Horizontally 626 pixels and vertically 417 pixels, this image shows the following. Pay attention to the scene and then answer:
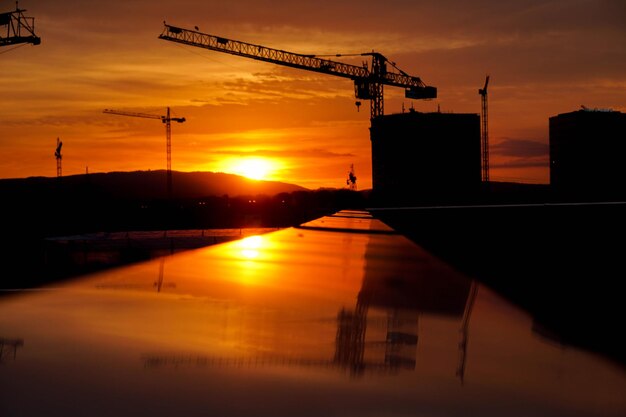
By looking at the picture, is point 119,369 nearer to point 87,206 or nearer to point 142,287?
point 142,287

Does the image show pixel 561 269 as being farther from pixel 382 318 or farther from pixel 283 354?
pixel 283 354

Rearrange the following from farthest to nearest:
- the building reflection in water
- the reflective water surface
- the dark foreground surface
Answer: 1. the dark foreground surface
2. the building reflection in water
3. the reflective water surface

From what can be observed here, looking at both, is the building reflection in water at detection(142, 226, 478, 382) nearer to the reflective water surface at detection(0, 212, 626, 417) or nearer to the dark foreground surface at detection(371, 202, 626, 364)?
the reflective water surface at detection(0, 212, 626, 417)

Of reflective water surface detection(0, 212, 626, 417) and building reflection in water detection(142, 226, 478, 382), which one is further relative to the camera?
building reflection in water detection(142, 226, 478, 382)

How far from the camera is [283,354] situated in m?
3.97

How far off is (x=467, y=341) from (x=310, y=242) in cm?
983

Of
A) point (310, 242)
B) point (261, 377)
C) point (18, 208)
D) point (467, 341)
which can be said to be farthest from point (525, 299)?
point (18, 208)

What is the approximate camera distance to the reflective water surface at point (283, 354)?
2.87 m

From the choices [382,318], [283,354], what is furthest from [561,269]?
[283,354]

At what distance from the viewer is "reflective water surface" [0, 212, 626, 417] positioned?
9.41 feet

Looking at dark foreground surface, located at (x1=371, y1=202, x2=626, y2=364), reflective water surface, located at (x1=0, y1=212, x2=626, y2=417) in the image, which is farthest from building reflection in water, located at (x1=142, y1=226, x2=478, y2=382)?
dark foreground surface, located at (x1=371, y1=202, x2=626, y2=364)

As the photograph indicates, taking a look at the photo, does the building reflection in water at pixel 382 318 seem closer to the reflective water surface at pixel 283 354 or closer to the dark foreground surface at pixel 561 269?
the reflective water surface at pixel 283 354

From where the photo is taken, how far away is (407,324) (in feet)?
17.0

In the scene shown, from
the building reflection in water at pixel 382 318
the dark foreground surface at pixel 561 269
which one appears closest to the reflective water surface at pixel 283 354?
the building reflection in water at pixel 382 318
